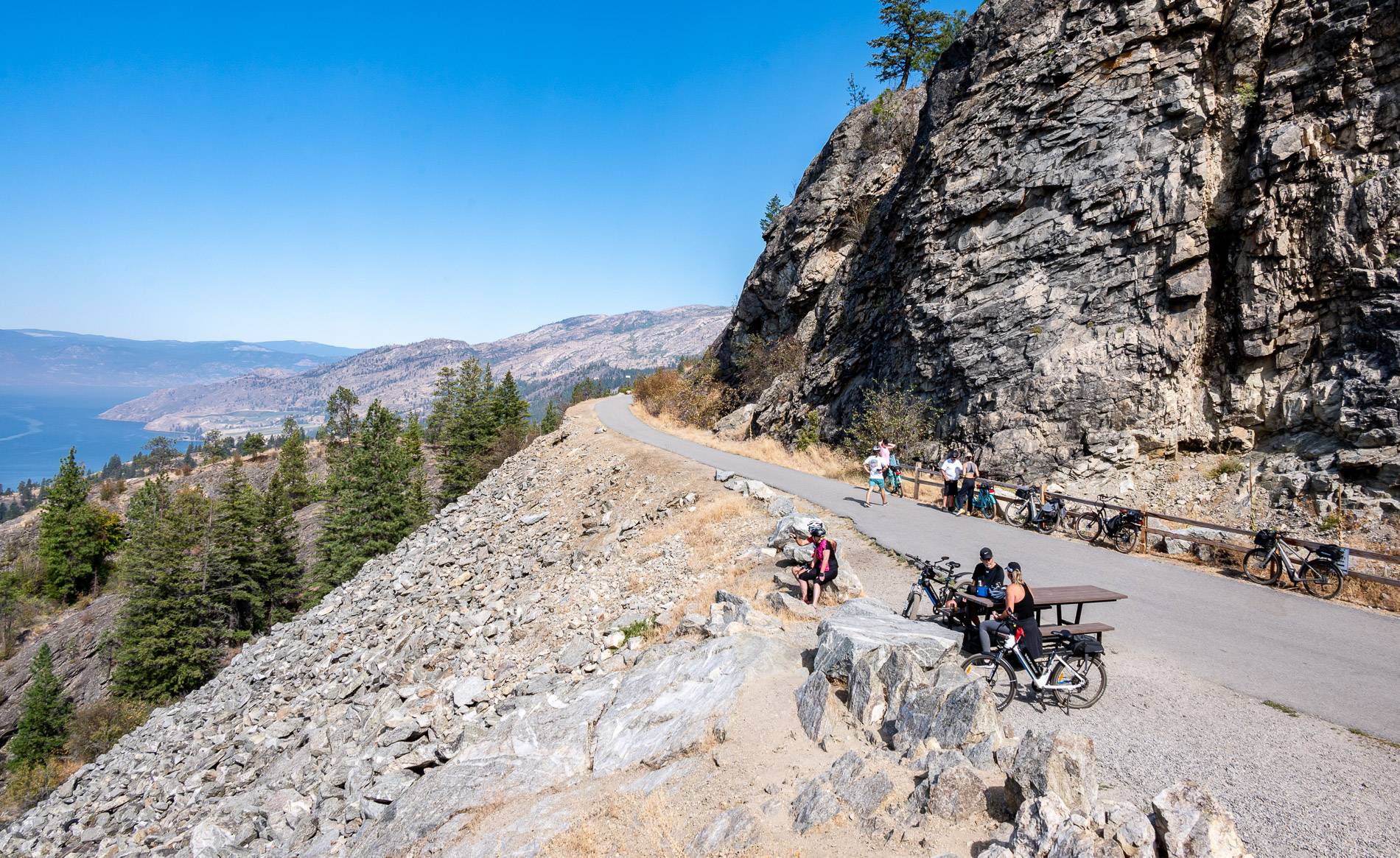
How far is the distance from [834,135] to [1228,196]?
24329mm

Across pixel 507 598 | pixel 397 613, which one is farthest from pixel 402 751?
pixel 397 613

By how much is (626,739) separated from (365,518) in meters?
42.3

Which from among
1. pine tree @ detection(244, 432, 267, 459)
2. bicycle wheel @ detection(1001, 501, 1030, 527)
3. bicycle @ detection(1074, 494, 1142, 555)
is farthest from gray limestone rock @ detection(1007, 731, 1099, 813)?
pine tree @ detection(244, 432, 267, 459)

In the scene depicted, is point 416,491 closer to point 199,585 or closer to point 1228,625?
point 199,585

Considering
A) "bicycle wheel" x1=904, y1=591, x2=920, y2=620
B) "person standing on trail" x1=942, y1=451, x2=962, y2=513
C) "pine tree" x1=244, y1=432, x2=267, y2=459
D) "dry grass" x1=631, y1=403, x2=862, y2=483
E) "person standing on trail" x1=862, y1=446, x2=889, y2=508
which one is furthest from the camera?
"pine tree" x1=244, y1=432, x2=267, y2=459

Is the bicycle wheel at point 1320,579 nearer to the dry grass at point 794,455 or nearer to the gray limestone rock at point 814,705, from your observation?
the gray limestone rock at point 814,705

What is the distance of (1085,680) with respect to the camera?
6.95m

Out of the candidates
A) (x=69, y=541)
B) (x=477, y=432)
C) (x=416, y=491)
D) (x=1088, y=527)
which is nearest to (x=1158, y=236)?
(x=1088, y=527)

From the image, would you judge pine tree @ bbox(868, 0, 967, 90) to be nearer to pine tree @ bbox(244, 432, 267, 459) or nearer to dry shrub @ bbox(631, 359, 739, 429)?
dry shrub @ bbox(631, 359, 739, 429)

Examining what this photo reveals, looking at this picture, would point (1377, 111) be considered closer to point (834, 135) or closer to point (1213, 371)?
point (1213, 371)

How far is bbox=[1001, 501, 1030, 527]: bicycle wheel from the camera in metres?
15.7

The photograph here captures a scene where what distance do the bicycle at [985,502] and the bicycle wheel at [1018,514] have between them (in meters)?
0.51

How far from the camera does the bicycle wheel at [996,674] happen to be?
276 inches

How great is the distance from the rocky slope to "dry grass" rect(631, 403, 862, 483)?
6.01 m
